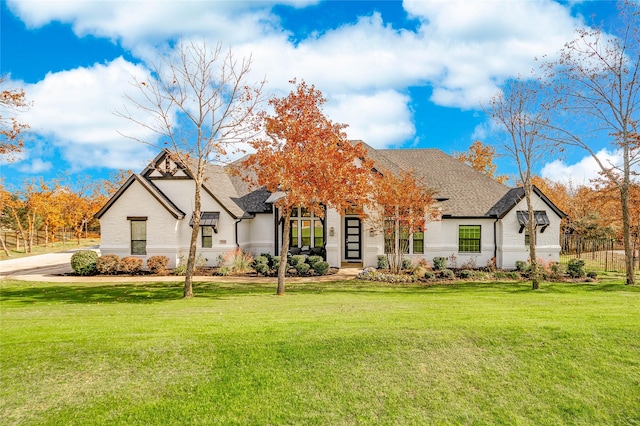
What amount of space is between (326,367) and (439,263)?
17558mm

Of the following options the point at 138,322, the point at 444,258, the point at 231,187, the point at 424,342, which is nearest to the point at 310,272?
the point at 444,258

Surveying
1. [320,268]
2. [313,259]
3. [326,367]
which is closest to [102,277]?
[313,259]

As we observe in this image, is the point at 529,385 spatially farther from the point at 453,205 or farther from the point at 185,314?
the point at 453,205

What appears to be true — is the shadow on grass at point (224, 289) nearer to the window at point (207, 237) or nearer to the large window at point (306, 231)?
the window at point (207, 237)

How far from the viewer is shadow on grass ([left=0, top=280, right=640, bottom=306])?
15.2 metres

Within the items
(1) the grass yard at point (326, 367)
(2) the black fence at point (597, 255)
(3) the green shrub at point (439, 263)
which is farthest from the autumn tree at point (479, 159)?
(1) the grass yard at point (326, 367)

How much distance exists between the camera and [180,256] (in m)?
23.8

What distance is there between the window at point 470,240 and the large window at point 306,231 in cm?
875

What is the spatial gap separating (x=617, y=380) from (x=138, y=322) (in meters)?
10.3

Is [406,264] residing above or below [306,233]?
below

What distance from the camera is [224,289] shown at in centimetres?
1723

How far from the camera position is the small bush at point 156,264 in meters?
22.3

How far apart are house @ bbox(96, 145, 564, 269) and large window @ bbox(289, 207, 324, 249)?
0.21ft

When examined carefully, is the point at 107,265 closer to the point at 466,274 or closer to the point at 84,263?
the point at 84,263
